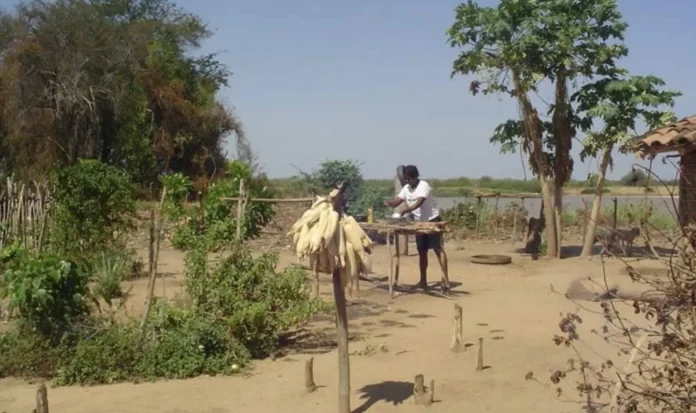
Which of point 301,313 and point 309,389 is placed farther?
point 301,313

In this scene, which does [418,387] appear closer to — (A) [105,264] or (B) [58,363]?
(B) [58,363]

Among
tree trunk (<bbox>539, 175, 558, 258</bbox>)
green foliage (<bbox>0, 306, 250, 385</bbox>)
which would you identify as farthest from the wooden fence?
tree trunk (<bbox>539, 175, 558, 258</bbox>)

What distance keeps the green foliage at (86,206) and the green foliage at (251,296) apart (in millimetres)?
4198

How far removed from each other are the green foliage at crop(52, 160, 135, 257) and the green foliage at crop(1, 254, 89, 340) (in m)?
4.02

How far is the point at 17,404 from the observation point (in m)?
6.75

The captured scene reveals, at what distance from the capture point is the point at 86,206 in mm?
12234

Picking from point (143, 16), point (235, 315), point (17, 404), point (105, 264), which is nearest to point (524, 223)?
point (105, 264)

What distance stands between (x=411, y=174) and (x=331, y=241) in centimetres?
570

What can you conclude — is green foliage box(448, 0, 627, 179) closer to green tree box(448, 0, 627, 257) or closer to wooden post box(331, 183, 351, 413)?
green tree box(448, 0, 627, 257)

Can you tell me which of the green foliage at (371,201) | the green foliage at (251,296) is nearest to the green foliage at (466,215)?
the green foliage at (371,201)

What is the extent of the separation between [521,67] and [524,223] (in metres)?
5.92

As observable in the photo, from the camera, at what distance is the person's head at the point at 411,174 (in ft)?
37.6

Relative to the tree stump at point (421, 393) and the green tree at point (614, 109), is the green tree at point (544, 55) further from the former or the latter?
the tree stump at point (421, 393)

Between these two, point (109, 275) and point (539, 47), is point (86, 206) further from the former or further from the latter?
point (539, 47)
